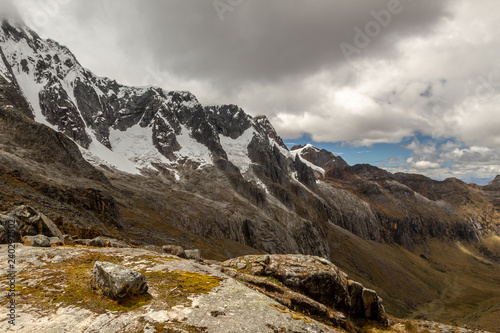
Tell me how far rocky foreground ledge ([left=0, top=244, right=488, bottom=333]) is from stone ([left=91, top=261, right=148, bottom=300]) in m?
0.22

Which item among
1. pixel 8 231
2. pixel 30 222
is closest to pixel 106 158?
pixel 30 222

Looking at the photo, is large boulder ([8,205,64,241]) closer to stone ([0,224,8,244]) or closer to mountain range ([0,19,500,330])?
stone ([0,224,8,244])

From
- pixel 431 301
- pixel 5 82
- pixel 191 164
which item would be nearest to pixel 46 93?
pixel 5 82

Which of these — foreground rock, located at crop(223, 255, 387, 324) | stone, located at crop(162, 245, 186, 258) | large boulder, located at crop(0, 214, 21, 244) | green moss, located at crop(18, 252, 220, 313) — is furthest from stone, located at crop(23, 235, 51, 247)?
foreground rock, located at crop(223, 255, 387, 324)

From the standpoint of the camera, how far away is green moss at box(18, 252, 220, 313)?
9016mm

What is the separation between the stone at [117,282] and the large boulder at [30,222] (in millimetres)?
12906

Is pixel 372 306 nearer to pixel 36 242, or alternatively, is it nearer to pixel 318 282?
pixel 318 282

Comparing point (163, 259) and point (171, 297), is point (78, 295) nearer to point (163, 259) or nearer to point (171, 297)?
point (171, 297)

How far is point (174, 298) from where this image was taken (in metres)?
10.1

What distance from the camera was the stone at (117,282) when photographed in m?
9.31

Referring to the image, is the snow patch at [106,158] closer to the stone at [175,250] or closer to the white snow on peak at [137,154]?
the white snow on peak at [137,154]

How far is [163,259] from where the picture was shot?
51.1ft

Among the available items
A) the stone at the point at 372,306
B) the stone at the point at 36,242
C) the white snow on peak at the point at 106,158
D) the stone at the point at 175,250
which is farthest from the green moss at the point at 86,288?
the white snow on peak at the point at 106,158

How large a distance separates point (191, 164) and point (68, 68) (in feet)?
412
